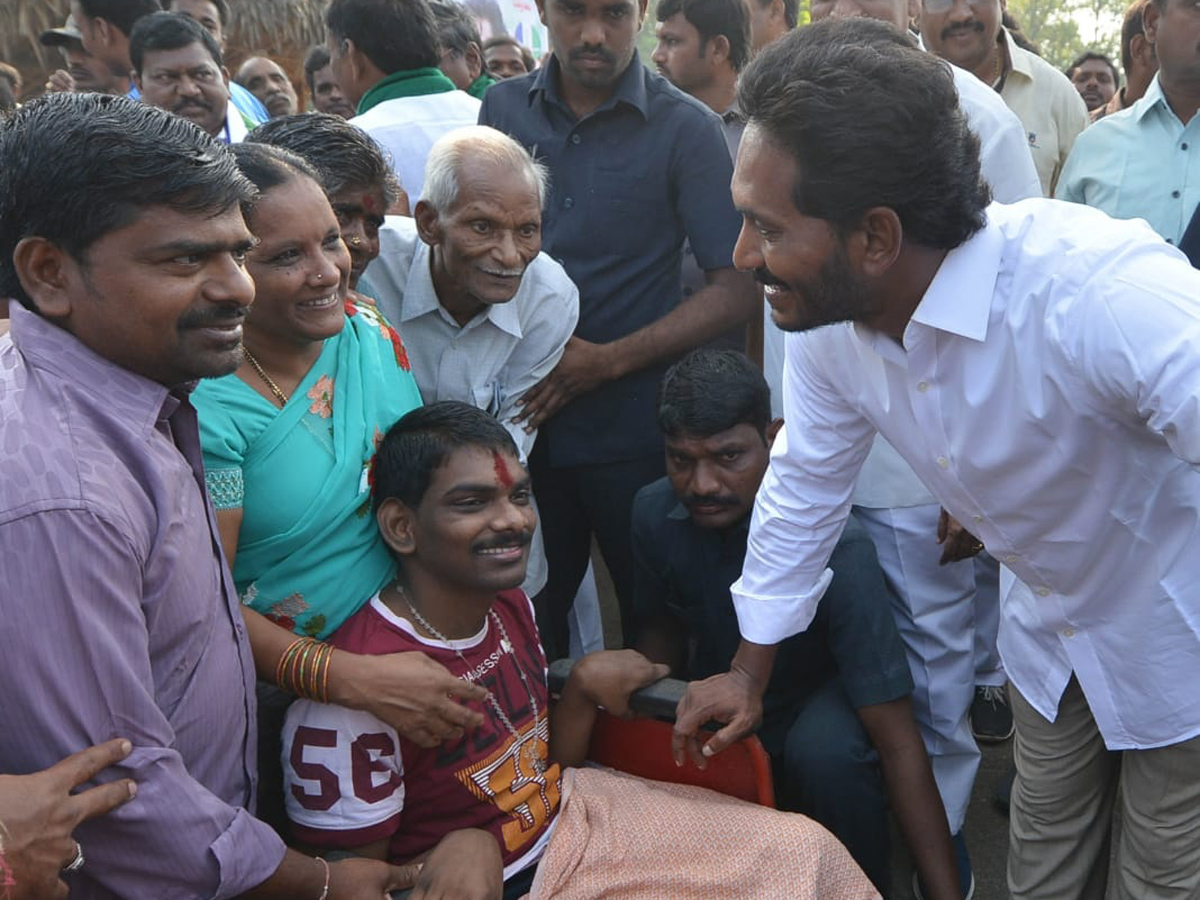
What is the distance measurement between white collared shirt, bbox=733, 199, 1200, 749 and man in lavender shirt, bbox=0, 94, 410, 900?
1.13 meters

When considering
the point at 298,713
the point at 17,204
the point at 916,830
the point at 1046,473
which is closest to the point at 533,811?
the point at 298,713

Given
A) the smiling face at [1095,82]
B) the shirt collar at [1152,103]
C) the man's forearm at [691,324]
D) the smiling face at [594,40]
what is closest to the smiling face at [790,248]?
the man's forearm at [691,324]

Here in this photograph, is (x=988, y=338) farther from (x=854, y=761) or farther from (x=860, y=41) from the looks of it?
(x=854, y=761)

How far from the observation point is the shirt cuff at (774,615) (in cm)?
235

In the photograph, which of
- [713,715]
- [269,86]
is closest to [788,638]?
[713,715]

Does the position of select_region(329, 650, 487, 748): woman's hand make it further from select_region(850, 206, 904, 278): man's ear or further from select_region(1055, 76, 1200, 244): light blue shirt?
select_region(1055, 76, 1200, 244): light blue shirt

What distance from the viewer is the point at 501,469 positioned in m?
2.23

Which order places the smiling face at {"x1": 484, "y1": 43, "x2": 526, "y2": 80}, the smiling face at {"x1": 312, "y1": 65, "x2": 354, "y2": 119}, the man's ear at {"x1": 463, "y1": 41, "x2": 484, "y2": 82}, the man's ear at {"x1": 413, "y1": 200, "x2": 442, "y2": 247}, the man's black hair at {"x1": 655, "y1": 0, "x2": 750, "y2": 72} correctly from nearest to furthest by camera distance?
A: the man's ear at {"x1": 413, "y1": 200, "x2": 442, "y2": 247} < the man's black hair at {"x1": 655, "y1": 0, "x2": 750, "y2": 72} < the man's ear at {"x1": 463, "y1": 41, "x2": 484, "y2": 82} < the smiling face at {"x1": 312, "y1": 65, "x2": 354, "y2": 119} < the smiling face at {"x1": 484, "y1": 43, "x2": 526, "y2": 80}

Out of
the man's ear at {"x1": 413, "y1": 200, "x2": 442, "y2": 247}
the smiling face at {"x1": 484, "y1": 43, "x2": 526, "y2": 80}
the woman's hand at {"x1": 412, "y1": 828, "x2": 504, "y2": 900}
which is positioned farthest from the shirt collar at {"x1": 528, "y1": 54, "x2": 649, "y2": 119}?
the smiling face at {"x1": 484, "y1": 43, "x2": 526, "y2": 80}

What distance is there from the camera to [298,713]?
2.02m

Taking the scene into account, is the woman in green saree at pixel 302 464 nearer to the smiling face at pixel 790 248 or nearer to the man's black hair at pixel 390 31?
the smiling face at pixel 790 248

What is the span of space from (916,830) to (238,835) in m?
1.55

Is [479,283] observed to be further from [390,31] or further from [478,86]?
[478,86]

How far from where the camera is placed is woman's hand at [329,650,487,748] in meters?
1.95
